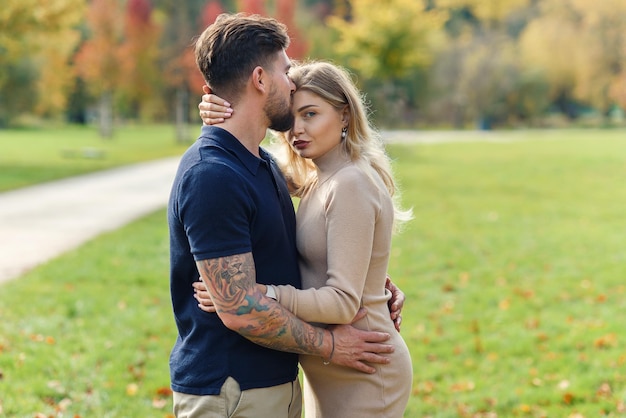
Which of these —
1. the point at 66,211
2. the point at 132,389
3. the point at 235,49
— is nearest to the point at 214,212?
the point at 235,49

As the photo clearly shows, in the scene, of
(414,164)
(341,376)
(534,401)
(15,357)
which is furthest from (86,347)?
(414,164)

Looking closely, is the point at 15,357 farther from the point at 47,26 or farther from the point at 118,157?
the point at 118,157

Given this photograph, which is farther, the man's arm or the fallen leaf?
the fallen leaf

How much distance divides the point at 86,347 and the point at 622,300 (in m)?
5.18

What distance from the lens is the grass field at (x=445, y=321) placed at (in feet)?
16.8

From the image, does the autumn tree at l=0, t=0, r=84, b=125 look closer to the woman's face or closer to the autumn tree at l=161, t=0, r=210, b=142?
the autumn tree at l=161, t=0, r=210, b=142

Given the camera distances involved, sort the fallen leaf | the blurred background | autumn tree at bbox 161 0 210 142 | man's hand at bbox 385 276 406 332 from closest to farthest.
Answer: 1. man's hand at bbox 385 276 406 332
2. the fallen leaf
3. the blurred background
4. autumn tree at bbox 161 0 210 142

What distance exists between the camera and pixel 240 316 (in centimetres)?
237

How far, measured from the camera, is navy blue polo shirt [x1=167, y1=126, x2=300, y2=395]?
229 centimetres

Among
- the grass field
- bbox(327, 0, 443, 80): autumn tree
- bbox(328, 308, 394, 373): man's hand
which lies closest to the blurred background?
bbox(327, 0, 443, 80): autumn tree

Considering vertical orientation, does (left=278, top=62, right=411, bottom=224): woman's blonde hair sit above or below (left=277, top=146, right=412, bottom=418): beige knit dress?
above

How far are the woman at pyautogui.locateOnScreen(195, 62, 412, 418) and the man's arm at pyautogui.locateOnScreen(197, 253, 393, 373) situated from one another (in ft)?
0.18

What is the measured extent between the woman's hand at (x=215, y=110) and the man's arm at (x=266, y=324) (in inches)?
19.6

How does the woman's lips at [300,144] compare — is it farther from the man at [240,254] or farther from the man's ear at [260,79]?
the man's ear at [260,79]
